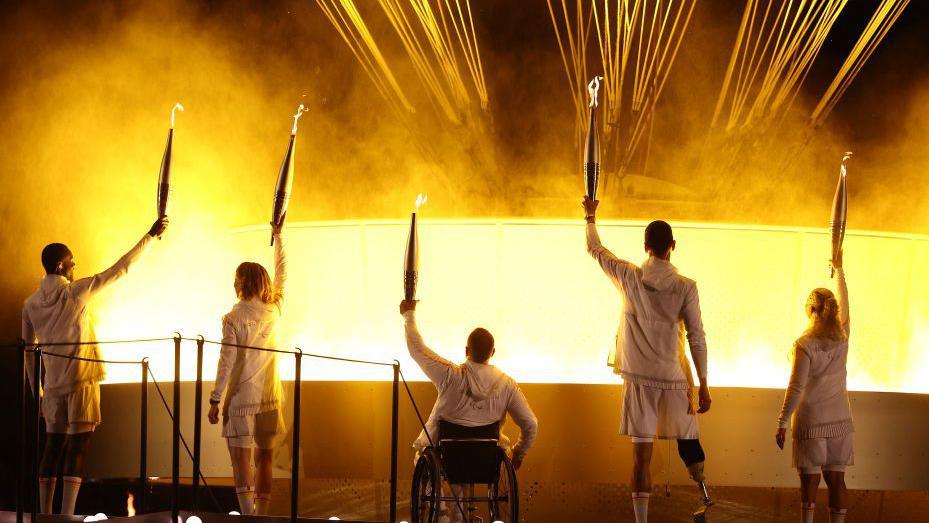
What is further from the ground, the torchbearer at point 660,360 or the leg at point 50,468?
the torchbearer at point 660,360

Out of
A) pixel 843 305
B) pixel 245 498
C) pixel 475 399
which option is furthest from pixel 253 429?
pixel 843 305

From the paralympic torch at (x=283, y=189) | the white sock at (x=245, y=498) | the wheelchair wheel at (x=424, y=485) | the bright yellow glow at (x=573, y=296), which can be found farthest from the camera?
the bright yellow glow at (x=573, y=296)

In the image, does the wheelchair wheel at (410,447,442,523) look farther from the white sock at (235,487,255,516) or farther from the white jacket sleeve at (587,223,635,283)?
the white jacket sleeve at (587,223,635,283)

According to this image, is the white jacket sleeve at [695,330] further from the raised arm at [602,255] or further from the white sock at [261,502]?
the white sock at [261,502]

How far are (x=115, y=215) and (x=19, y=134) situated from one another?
4.06 feet

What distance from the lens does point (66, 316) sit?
236 inches

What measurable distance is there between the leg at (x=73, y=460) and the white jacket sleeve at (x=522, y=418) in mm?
2525

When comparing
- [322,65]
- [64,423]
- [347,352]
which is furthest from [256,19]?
[64,423]

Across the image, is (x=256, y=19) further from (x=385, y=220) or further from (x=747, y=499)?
(x=747, y=499)

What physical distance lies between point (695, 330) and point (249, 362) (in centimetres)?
245

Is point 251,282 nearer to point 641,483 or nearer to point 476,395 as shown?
point 476,395

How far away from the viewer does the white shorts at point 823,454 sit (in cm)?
573

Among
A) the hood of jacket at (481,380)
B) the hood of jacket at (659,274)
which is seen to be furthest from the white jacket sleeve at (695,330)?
the hood of jacket at (481,380)

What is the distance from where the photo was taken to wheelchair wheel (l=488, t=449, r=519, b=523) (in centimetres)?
494
